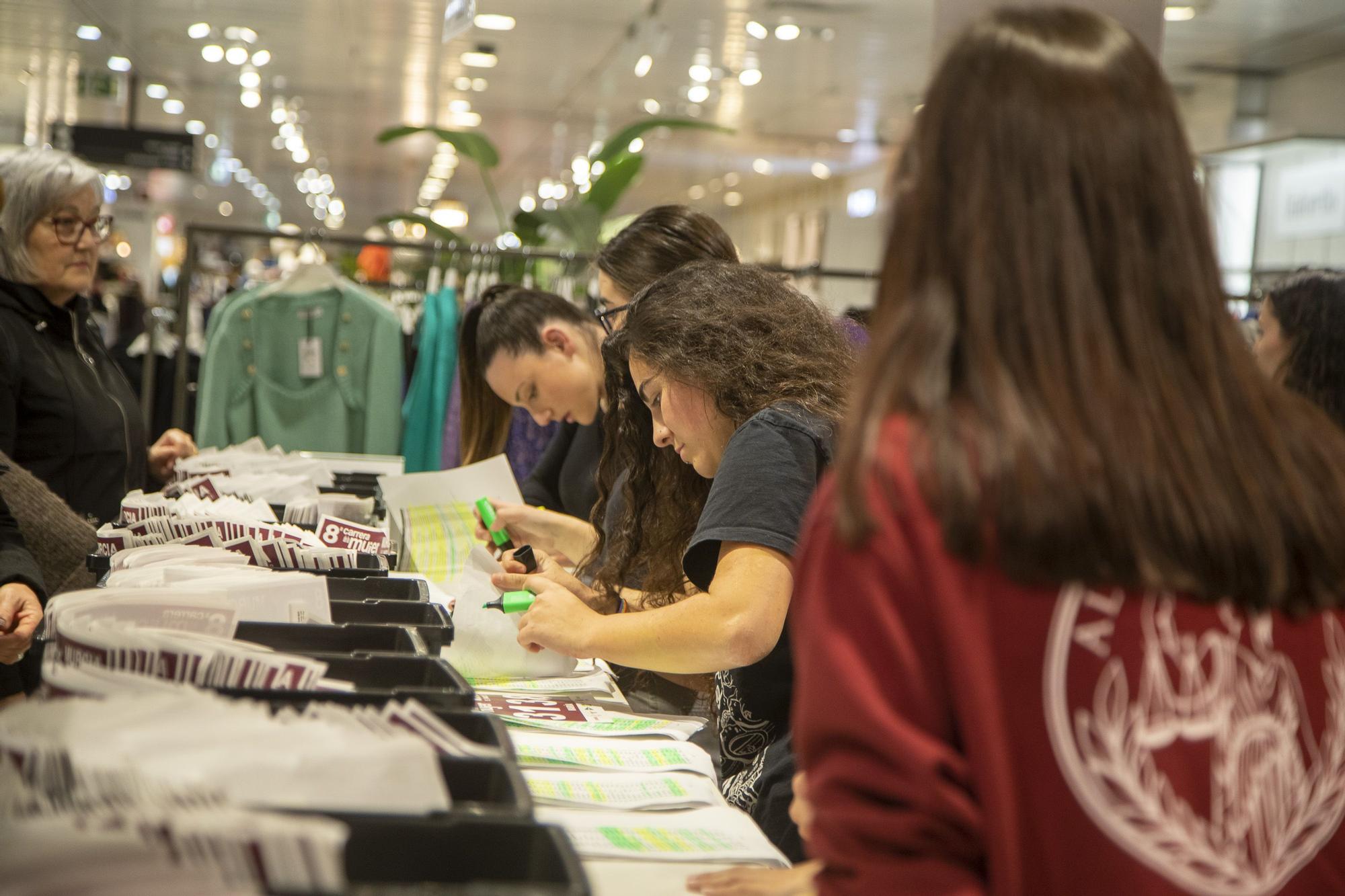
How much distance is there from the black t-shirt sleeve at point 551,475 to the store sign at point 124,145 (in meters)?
9.42

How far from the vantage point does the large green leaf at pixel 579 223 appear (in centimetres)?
560

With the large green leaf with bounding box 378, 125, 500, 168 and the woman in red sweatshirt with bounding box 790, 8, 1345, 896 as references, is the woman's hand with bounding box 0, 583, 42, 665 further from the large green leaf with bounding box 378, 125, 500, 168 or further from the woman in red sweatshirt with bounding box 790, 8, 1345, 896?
the large green leaf with bounding box 378, 125, 500, 168

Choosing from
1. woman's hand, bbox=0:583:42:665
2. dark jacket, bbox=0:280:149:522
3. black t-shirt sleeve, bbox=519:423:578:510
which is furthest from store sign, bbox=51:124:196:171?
woman's hand, bbox=0:583:42:665

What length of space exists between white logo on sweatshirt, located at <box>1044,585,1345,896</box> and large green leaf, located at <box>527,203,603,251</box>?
484 cm

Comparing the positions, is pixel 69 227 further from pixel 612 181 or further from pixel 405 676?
pixel 612 181

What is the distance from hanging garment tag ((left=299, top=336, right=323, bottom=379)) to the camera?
468cm

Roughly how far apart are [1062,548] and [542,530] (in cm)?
206

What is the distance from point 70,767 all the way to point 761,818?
103 centimetres

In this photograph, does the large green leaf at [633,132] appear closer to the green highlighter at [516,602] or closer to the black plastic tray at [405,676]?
the green highlighter at [516,602]

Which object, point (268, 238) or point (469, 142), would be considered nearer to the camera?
point (268, 238)

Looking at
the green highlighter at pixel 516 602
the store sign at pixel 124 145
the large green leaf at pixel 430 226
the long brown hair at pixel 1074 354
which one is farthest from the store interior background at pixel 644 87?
the long brown hair at pixel 1074 354

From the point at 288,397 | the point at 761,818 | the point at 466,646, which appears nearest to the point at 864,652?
the point at 761,818

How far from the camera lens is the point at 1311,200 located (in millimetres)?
9312

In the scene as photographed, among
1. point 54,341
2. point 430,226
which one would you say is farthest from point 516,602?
point 430,226
